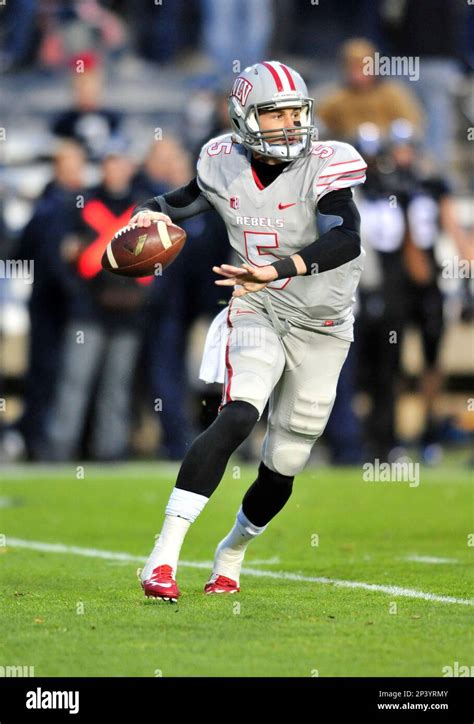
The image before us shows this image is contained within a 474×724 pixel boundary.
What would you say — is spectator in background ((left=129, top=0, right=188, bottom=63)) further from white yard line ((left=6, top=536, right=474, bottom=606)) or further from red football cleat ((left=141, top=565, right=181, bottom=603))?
red football cleat ((left=141, top=565, right=181, bottom=603))

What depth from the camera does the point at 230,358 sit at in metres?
5.98

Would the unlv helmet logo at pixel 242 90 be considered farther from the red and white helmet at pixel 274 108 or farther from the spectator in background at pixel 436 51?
the spectator in background at pixel 436 51

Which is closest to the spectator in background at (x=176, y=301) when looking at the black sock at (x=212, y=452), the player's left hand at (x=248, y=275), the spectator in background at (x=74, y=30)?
the spectator in background at (x=74, y=30)

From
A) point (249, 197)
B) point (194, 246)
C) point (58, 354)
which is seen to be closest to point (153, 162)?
point (194, 246)

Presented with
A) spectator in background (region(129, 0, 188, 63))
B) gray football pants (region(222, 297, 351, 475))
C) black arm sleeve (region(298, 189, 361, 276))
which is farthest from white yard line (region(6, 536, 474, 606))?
spectator in background (region(129, 0, 188, 63))

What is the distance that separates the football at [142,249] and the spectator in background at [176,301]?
21.0 ft

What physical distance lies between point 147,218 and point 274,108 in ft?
2.04

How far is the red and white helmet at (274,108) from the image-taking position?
6012 millimetres

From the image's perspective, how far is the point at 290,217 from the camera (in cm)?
607

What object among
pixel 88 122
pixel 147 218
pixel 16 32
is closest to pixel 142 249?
pixel 147 218

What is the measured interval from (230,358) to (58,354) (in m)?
7.22

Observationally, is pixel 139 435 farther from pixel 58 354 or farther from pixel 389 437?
pixel 389 437

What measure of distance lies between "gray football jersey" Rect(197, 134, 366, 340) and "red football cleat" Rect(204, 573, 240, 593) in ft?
3.28

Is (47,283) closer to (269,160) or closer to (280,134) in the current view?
(269,160)
